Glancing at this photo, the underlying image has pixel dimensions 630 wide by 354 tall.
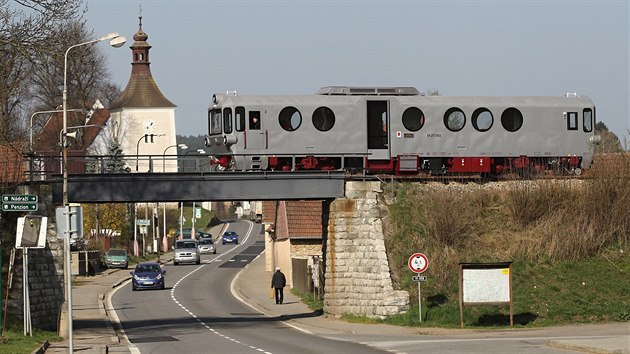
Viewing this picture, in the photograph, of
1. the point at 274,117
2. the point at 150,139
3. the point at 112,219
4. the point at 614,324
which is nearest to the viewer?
the point at 614,324

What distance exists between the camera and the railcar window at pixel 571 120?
1892 inches

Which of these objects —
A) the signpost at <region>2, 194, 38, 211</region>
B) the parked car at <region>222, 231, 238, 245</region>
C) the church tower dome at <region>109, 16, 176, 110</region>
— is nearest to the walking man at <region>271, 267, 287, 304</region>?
the signpost at <region>2, 194, 38, 211</region>

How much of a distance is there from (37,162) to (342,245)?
38.0 feet

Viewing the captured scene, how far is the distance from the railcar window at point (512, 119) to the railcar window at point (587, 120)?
118 inches

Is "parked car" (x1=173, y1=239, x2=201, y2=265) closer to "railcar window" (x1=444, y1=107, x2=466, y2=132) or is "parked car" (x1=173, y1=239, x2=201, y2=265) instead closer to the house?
the house

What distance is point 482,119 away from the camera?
46.9 m

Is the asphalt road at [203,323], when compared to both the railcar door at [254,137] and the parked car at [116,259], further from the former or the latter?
the railcar door at [254,137]

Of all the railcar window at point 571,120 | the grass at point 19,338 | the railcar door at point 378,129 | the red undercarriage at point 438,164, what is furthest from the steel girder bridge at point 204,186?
the railcar window at point 571,120

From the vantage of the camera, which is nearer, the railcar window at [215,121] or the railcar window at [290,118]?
the railcar window at [290,118]

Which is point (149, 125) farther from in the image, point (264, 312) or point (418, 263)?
point (418, 263)

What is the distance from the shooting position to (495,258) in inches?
1683

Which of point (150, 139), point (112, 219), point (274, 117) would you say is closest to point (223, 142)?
point (274, 117)

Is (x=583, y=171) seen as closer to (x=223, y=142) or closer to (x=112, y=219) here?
(x=223, y=142)

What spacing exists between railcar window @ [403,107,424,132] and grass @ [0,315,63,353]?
15.9 m
